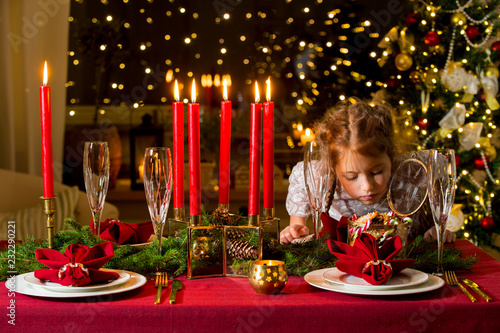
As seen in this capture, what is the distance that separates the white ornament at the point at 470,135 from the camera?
115 inches

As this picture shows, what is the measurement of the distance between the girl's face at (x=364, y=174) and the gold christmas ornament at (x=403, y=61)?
1.54 metres

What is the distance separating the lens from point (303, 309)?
84 centimetres

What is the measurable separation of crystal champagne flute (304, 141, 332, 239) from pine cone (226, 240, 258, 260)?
16 cm

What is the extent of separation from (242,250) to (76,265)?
12.4 inches

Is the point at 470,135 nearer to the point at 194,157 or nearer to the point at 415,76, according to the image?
the point at 415,76

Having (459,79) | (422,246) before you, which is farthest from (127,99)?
(422,246)

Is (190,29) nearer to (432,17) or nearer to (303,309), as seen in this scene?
(432,17)

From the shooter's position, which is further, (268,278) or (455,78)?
(455,78)

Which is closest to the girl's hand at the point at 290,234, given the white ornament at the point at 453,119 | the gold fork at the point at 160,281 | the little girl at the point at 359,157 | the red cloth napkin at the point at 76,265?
the little girl at the point at 359,157

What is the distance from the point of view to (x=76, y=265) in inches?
35.3

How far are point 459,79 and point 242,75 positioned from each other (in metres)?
1.91

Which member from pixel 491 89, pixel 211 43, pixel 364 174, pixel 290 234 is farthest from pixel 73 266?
pixel 211 43

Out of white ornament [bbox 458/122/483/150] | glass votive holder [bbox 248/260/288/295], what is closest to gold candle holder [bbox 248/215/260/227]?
glass votive holder [bbox 248/260/288/295]

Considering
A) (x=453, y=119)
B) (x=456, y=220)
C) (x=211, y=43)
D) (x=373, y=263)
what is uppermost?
(x=211, y=43)
